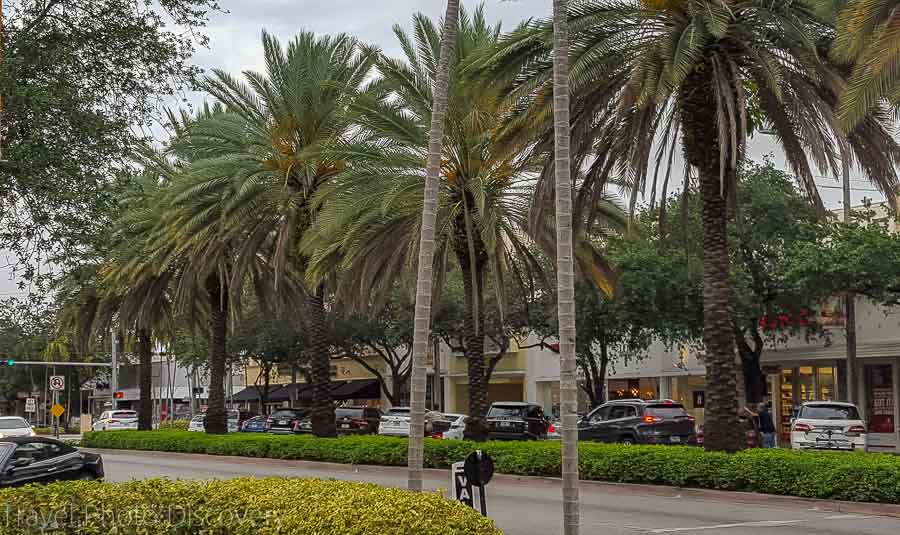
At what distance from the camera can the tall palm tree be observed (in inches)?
1164

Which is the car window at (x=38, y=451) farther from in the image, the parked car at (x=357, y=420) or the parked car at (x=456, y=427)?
the parked car at (x=357, y=420)

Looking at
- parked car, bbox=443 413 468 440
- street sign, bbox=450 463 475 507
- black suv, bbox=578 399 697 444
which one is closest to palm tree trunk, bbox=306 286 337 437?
black suv, bbox=578 399 697 444

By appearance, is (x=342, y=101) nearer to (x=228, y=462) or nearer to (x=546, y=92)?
(x=546, y=92)

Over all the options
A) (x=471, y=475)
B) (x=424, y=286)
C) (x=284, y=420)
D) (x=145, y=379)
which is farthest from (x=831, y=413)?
(x=145, y=379)

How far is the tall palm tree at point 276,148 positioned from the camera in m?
29.6

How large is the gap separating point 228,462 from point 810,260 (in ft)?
60.5

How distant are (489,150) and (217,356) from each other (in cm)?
1613

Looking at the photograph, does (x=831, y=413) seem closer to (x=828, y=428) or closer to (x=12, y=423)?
(x=828, y=428)

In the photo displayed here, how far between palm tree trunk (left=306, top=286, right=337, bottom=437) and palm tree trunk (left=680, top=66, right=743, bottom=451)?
13.5m

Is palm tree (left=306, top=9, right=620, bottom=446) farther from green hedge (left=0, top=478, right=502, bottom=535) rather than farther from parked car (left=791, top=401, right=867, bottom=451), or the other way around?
green hedge (left=0, top=478, right=502, bottom=535)

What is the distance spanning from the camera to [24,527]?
9.15m

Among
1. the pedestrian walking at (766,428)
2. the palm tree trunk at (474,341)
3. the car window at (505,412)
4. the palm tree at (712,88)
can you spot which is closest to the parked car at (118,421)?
the car window at (505,412)

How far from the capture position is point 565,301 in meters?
11.2

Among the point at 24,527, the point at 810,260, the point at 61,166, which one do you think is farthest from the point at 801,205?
the point at 24,527
